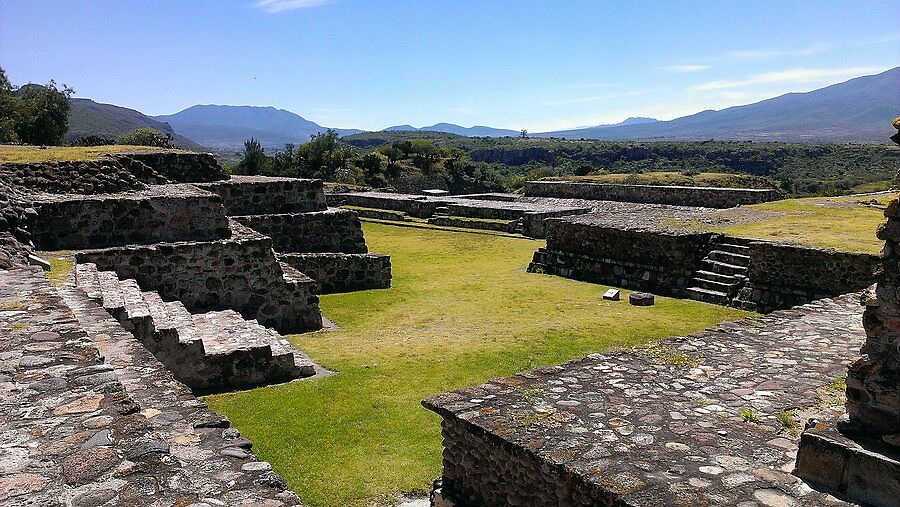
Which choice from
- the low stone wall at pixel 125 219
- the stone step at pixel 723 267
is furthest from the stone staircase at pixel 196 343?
the stone step at pixel 723 267

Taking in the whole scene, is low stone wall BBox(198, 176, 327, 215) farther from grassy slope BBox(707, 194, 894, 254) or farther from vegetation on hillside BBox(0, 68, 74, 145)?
vegetation on hillside BBox(0, 68, 74, 145)

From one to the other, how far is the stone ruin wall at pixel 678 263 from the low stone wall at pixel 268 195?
654cm

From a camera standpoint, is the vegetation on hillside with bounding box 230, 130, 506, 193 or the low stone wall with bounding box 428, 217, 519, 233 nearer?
the low stone wall with bounding box 428, 217, 519, 233

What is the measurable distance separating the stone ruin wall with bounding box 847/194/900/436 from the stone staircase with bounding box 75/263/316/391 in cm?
700

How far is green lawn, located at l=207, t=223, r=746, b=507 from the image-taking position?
6469 mm

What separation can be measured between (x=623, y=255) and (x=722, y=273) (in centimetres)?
255

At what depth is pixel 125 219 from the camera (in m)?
11.3

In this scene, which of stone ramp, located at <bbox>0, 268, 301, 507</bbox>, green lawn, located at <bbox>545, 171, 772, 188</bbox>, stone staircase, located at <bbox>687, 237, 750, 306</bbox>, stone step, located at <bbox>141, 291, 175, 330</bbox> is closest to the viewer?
stone ramp, located at <bbox>0, 268, 301, 507</bbox>

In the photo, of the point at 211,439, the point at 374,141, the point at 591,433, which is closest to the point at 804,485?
the point at 591,433

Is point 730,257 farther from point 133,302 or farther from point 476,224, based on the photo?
point 476,224

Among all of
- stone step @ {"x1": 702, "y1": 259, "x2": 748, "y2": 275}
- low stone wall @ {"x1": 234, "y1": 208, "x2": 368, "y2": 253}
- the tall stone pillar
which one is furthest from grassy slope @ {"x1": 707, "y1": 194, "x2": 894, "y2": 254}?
low stone wall @ {"x1": 234, "y1": 208, "x2": 368, "y2": 253}

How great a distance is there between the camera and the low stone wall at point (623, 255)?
48.9 ft

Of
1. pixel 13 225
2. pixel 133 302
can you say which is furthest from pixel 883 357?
pixel 13 225

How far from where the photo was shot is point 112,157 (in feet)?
45.9
